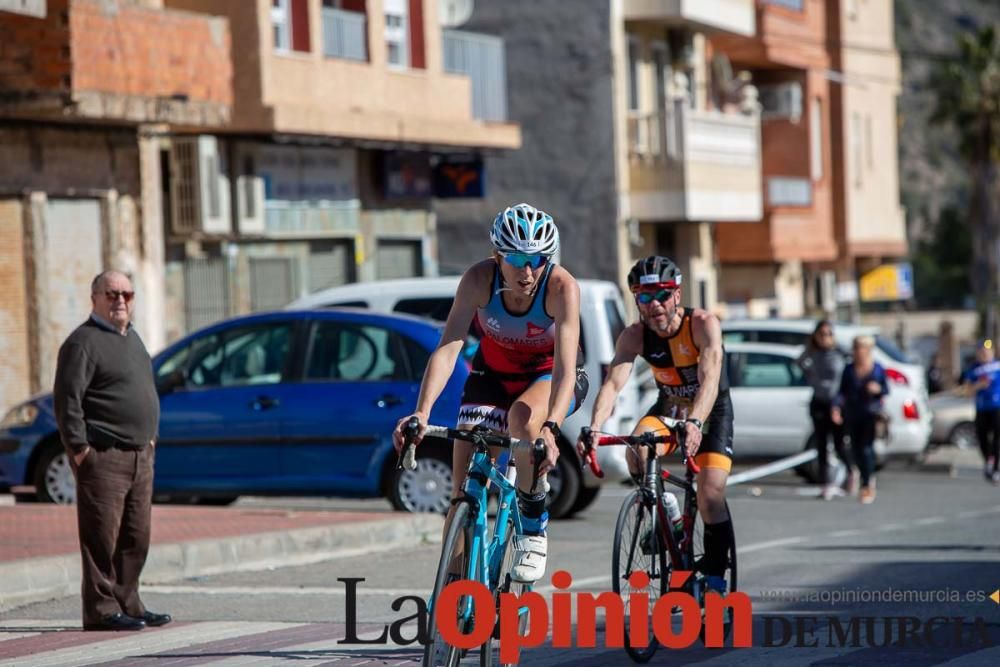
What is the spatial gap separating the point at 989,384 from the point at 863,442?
12.1 feet

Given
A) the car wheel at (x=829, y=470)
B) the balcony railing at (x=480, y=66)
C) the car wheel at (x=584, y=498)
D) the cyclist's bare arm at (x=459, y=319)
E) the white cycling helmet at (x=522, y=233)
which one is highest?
the balcony railing at (x=480, y=66)

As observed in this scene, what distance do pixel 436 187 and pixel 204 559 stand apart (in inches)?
663

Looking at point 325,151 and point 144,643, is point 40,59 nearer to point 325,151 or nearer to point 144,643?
point 325,151

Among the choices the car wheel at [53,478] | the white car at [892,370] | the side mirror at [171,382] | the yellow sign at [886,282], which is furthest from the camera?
the yellow sign at [886,282]

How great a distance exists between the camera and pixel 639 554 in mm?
8484

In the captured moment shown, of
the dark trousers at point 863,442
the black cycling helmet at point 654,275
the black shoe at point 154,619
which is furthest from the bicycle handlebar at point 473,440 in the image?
the dark trousers at point 863,442

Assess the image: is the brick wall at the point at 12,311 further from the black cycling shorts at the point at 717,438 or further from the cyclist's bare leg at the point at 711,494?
the cyclist's bare leg at the point at 711,494

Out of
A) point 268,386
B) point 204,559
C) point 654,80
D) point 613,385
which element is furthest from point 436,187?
point 613,385

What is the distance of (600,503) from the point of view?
59.7 ft

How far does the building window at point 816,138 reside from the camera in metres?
40.0

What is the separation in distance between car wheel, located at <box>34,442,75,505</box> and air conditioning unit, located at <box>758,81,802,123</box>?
85.4 ft

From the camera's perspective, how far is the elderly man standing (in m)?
9.32

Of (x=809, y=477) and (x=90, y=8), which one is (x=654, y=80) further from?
(x=90, y=8)

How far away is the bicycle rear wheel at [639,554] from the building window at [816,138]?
106 feet
